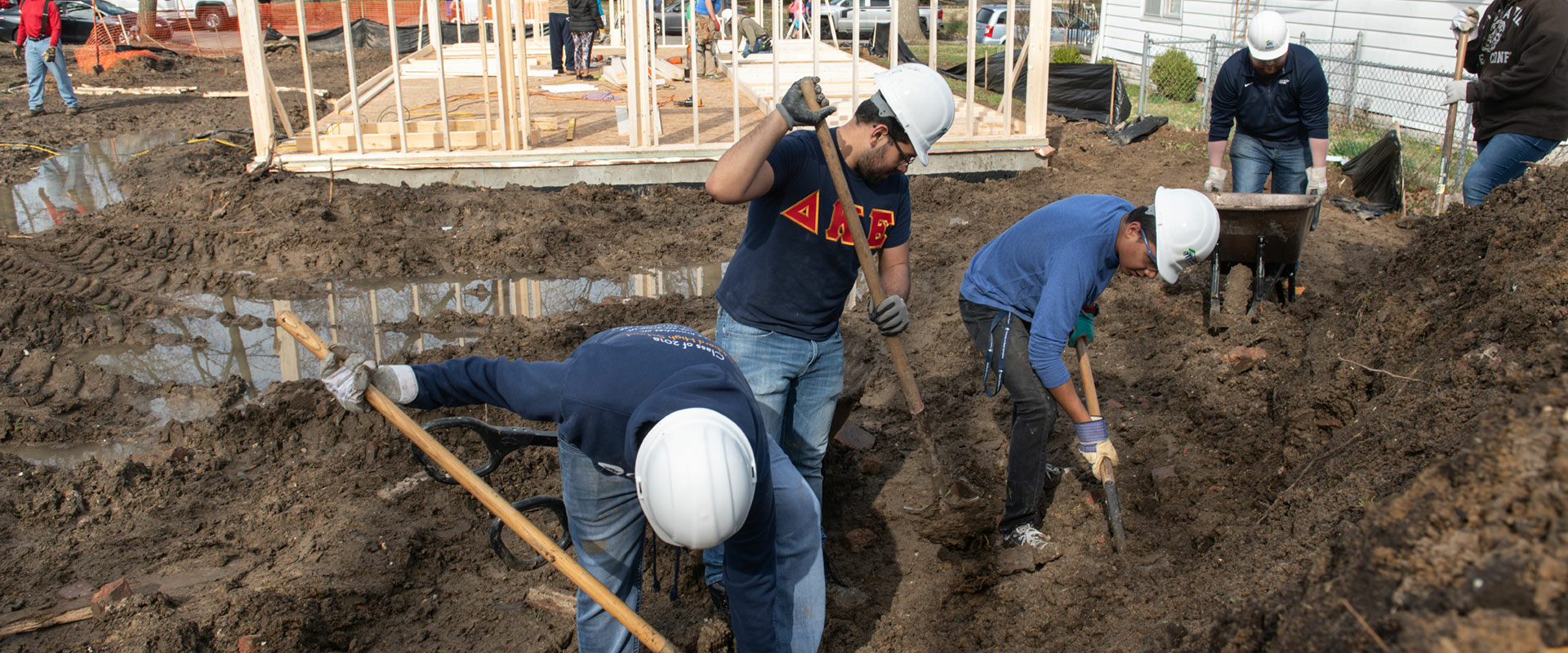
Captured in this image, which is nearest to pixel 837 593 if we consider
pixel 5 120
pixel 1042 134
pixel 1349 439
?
pixel 1349 439

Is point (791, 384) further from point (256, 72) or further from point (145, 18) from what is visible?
point (145, 18)

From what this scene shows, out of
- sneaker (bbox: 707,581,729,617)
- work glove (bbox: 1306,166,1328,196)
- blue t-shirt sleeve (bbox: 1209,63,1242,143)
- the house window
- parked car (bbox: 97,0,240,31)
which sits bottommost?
sneaker (bbox: 707,581,729,617)

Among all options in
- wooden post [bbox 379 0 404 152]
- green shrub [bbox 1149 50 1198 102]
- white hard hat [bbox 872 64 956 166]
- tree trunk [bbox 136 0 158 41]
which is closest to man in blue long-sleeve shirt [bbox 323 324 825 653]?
white hard hat [bbox 872 64 956 166]

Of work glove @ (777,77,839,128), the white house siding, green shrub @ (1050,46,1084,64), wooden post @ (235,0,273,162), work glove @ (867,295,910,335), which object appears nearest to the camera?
work glove @ (777,77,839,128)

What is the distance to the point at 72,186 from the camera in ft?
33.8

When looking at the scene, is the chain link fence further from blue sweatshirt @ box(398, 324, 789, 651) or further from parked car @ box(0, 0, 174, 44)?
parked car @ box(0, 0, 174, 44)

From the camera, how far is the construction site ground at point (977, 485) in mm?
1854

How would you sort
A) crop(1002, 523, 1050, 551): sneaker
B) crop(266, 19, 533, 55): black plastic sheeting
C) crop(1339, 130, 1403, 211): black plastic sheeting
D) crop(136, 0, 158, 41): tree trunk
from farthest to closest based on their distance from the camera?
crop(266, 19, 533, 55): black plastic sheeting < crop(136, 0, 158, 41): tree trunk < crop(1339, 130, 1403, 211): black plastic sheeting < crop(1002, 523, 1050, 551): sneaker

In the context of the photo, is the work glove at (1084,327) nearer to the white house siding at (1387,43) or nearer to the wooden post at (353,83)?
the wooden post at (353,83)

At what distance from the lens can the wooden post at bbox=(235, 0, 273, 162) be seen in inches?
334

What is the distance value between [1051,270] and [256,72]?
327 inches

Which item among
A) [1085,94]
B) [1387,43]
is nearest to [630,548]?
[1085,94]

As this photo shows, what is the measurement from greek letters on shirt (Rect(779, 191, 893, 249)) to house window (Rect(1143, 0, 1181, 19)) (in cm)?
1517

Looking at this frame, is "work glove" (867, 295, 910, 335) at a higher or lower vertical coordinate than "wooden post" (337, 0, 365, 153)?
lower
